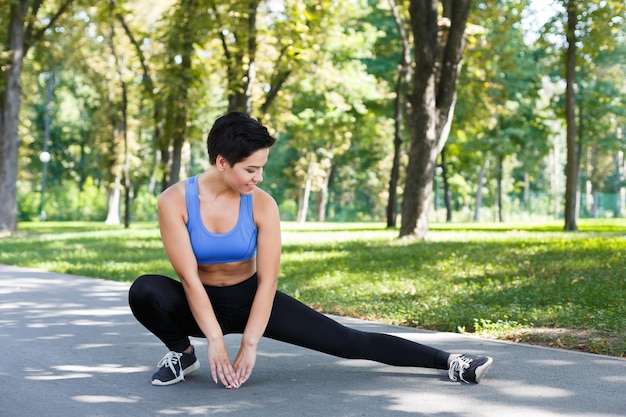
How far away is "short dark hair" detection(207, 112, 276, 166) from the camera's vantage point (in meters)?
4.71

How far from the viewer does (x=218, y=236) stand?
496 centimetres

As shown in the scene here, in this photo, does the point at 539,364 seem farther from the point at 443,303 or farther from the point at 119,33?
the point at 119,33

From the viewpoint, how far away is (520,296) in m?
9.65

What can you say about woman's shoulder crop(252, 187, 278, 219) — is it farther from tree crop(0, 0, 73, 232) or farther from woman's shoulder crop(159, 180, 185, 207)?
tree crop(0, 0, 73, 232)

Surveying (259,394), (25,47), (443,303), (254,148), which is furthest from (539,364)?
(25,47)

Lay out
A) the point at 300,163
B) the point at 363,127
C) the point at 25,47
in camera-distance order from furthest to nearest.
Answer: the point at 300,163, the point at 363,127, the point at 25,47

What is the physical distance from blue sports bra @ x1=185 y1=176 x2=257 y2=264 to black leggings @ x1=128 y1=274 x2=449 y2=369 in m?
0.27

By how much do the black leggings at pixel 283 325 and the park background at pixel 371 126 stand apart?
2.08 meters

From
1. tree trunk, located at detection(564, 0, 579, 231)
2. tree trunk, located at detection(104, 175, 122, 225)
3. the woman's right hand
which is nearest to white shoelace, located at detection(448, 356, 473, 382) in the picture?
the woman's right hand

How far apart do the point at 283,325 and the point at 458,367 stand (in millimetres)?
1074

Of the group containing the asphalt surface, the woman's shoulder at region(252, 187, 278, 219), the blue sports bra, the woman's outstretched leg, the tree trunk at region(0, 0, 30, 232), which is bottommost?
the asphalt surface

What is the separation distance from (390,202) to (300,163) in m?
23.2

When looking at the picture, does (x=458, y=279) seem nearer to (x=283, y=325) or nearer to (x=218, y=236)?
(x=283, y=325)

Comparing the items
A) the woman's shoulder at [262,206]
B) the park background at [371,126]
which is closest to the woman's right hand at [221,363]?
the woman's shoulder at [262,206]
